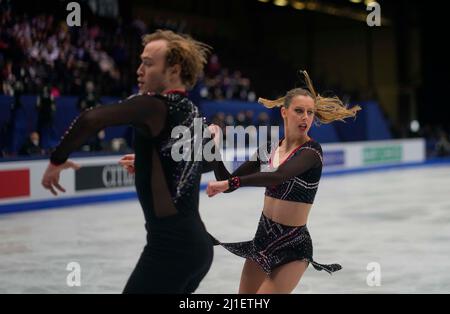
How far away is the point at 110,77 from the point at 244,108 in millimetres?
4455

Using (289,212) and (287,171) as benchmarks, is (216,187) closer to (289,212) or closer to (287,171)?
(287,171)

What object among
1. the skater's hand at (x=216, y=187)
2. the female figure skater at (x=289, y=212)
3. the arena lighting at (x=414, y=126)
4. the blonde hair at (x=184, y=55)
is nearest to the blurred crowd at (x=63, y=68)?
the female figure skater at (x=289, y=212)

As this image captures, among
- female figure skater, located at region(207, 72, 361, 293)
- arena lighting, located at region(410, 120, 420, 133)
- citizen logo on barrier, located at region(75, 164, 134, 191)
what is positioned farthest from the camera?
arena lighting, located at region(410, 120, 420, 133)

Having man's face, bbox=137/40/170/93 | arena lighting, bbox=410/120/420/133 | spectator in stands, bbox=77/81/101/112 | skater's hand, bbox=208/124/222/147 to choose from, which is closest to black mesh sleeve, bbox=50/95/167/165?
man's face, bbox=137/40/170/93

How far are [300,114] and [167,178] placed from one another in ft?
3.84

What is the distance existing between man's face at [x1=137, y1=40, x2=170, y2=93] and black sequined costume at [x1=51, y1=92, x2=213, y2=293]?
73mm

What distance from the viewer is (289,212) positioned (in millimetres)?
3316

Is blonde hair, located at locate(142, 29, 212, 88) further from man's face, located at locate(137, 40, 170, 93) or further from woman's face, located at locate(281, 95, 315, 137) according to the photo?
woman's face, located at locate(281, 95, 315, 137)

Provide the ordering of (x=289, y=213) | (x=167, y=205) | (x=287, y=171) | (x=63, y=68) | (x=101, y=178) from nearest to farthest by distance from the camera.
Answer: (x=167, y=205) → (x=287, y=171) → (x=289, y=213) → (x=101, y=178) → (x=63, y=68)

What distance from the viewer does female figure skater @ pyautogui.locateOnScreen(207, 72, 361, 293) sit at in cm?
322

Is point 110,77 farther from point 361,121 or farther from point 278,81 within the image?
point 278,81

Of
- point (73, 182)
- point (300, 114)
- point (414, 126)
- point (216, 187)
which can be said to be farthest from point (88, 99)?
point (414, 126)
